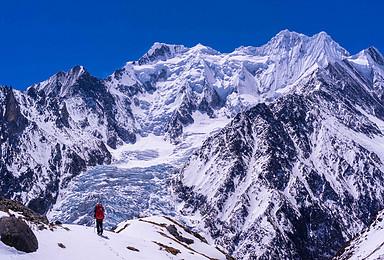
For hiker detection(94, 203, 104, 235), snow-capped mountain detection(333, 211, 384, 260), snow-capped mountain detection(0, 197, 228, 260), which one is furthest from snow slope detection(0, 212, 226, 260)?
snow-capped mountain detection(333, 211, 384, 260)

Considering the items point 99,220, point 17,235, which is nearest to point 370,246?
point 99,220

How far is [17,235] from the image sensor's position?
2767 centimetres

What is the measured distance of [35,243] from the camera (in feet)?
94.9

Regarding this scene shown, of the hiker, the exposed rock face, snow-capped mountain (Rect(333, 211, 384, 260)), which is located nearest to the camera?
the exposed rock face

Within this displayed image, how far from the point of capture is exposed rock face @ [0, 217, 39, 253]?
89.9 ft

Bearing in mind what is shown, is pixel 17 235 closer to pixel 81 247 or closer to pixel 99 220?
pixel 81 247

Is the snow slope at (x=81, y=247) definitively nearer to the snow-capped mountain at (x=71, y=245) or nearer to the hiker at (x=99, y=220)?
the snow-capped mountain at (x=71, y=245)

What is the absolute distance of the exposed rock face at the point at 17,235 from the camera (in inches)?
1079

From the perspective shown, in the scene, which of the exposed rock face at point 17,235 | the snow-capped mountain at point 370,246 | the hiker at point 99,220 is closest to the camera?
the exposed rock face at point 17,235

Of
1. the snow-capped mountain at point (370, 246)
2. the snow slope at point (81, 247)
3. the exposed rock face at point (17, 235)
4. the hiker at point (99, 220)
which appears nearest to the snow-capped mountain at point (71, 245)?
the snow slope at point (81, 247)

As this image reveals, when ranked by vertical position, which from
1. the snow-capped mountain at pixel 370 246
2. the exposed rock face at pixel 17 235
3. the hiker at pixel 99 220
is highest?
the snow-capped mountain at pixel 370 246

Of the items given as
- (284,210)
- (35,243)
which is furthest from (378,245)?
(284,210)

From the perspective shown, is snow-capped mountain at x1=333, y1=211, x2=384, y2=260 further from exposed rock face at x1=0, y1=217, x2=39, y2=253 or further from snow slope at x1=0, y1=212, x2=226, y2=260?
exposed rock face at x1=0, y1=217, x2=39, y2=253

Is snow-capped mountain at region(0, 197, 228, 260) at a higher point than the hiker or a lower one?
lower
